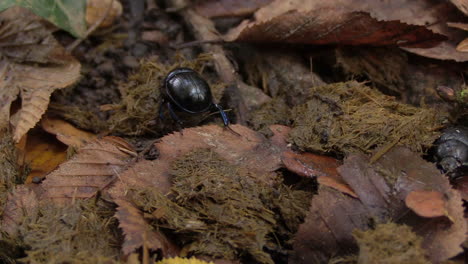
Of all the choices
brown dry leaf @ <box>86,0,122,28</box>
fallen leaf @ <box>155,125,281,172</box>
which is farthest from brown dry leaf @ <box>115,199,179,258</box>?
brown dry leaf @ <box>86,0,122,28</box>

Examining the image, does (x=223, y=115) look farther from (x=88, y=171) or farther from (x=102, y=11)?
(x=102, y=11)

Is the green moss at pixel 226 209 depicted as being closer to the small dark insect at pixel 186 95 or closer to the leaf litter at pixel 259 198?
the leaf litter at pixel 259 198

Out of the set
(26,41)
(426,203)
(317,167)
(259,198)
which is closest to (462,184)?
(426,203)

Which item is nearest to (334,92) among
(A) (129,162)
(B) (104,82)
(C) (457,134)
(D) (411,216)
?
(C) (457,134)

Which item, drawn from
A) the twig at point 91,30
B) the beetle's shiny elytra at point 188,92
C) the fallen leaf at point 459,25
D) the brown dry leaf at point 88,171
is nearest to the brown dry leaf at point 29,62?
the twig at point 91,30

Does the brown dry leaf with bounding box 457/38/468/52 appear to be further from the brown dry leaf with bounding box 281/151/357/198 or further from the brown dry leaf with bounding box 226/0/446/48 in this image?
the brown dry leaf with bounding box 281/151/357/198

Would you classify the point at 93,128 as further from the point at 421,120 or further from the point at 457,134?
the point at 457,134
